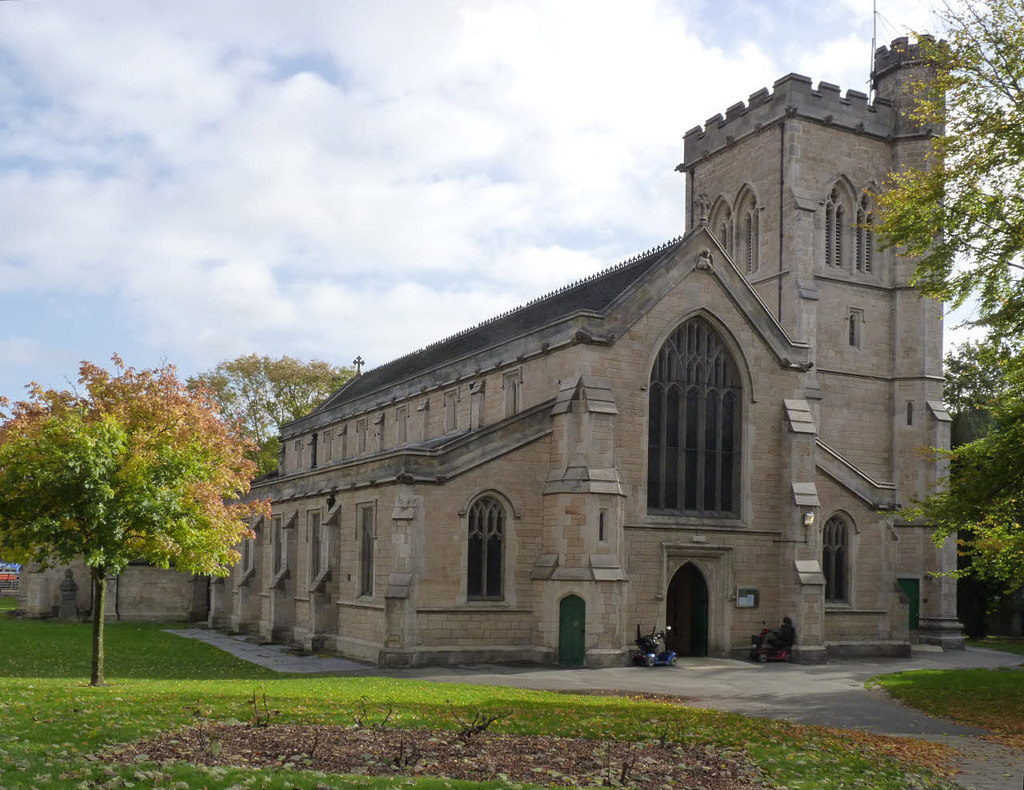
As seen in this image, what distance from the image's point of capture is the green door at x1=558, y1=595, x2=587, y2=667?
94.2 ft

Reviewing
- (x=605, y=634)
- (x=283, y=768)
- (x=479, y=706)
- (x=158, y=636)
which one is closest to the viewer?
(x=283, y=768)

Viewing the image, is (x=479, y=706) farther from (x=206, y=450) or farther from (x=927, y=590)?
(x=927, y=590)

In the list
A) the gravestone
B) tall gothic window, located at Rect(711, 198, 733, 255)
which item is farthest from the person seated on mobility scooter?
the gravestone

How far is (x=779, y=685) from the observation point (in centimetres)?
2594

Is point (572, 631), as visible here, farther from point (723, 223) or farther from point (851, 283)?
point (723, 223)

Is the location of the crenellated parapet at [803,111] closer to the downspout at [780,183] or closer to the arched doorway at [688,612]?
the downspout at [780,183]

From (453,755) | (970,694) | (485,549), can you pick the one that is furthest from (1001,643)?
(453,755)

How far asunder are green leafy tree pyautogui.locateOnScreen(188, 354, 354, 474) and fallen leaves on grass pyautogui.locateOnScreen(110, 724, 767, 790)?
5831 centimetres

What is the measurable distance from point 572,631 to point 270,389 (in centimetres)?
4811

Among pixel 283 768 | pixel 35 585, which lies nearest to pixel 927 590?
pixel 283 768

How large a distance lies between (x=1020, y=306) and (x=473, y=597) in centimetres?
1603

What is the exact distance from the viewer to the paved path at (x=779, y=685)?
17.5 m

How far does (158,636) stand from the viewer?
40125mm

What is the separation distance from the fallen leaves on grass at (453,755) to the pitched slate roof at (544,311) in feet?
58.4
